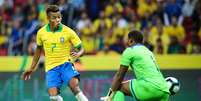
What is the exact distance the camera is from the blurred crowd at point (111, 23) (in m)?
19.6

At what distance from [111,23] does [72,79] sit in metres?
9.08

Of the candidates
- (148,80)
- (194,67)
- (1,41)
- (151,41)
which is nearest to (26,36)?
(1,41)

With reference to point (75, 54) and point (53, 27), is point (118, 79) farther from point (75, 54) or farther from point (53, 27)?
point (53, 27)

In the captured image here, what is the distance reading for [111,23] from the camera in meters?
20.2

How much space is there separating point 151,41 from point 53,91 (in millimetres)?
8628

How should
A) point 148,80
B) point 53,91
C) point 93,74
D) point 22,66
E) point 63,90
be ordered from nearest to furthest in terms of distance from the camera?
point 148,80 < point 53,91 < point 63,90 < point 93,74 < point 22,66

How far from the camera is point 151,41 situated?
19469mm

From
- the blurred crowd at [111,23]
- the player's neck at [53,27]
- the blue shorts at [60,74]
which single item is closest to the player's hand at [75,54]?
the blue shorts at [60,74]

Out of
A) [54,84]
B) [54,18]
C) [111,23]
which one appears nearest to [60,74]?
[54,84]

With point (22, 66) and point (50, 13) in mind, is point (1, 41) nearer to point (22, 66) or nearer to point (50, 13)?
point (22, 66)

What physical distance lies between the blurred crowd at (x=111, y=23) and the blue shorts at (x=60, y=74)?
27.0 ft

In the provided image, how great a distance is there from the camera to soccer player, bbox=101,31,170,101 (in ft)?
32.0

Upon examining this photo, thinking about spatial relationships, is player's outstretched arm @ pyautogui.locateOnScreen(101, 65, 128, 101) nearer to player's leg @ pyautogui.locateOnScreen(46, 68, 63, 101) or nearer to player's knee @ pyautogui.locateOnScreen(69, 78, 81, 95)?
player's knee @ pyautogui.locateOnScreen(69, 78, 81, 95)

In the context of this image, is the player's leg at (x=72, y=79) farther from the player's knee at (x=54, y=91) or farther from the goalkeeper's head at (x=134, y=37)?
the goalkeeper's head at (x=134, y=37)
